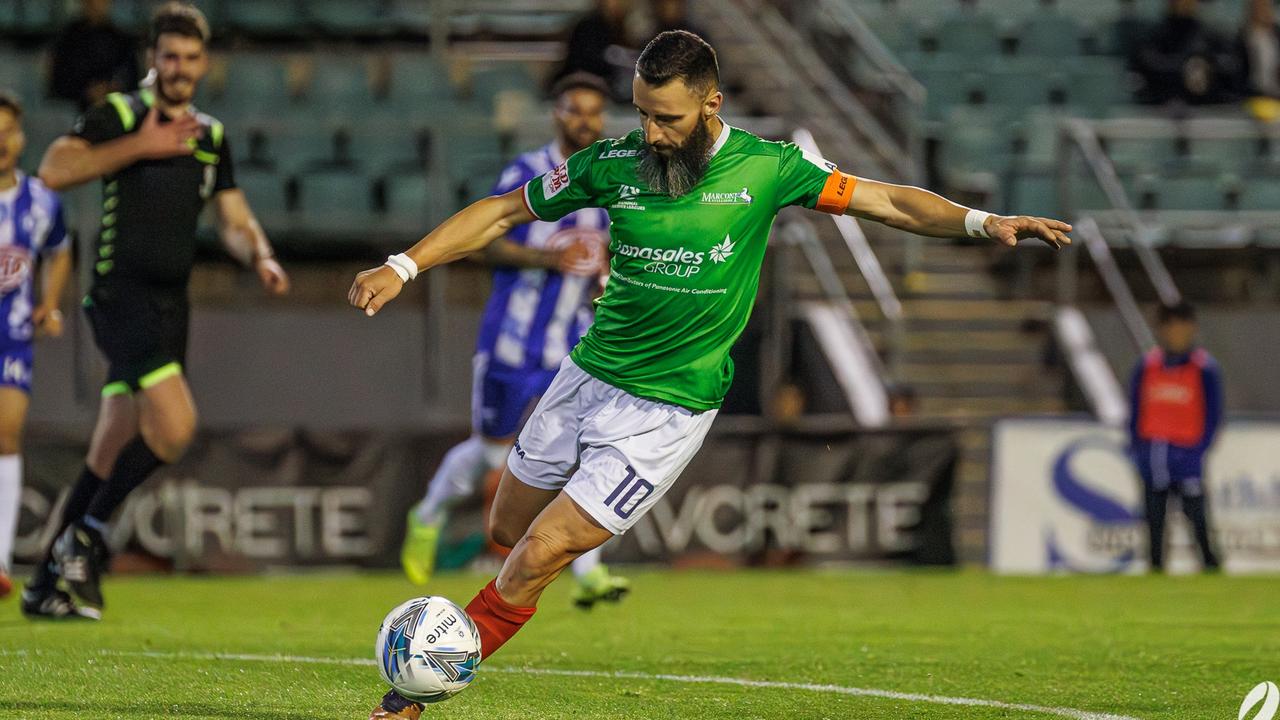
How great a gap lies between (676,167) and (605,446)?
2.91ft

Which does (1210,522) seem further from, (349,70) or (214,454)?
(349,70)

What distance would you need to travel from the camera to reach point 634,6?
18734 millimetres

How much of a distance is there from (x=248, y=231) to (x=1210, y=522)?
773cm

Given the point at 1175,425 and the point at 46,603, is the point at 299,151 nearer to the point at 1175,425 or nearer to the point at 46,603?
the point at 1175,425

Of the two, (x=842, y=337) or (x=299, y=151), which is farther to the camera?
(x=299, y=151)

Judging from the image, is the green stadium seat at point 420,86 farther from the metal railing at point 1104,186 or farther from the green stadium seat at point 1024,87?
the green stadium seat at point 1024,87

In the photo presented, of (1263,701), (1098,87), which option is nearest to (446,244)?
(1263,701)

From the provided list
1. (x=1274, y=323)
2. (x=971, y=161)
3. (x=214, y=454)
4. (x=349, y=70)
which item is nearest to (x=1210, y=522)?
(x=1274, y=323)

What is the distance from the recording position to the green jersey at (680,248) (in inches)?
235

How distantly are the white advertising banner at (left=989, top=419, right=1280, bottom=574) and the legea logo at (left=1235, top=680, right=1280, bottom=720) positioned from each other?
6903 mm

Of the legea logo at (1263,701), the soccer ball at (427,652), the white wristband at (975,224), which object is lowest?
the legea logo at (1263,701)

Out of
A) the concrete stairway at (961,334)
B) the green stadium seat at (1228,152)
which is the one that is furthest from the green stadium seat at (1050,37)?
the concrete stairway at (961,334)

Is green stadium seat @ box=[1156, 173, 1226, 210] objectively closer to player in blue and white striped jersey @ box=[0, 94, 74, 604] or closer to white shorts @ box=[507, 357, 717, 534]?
player in blue and white striped jersey @ box=[0, 94, 74, 604]

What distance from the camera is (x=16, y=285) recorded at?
32.6ft
